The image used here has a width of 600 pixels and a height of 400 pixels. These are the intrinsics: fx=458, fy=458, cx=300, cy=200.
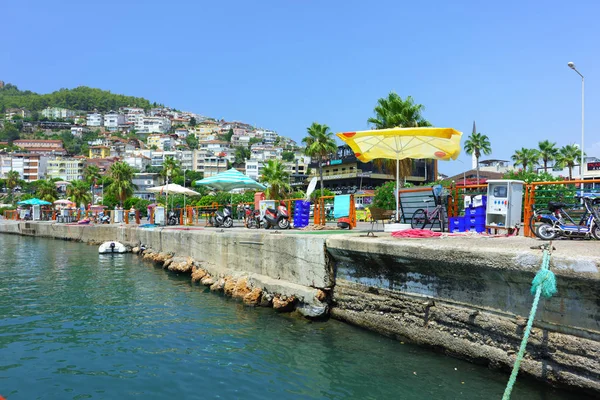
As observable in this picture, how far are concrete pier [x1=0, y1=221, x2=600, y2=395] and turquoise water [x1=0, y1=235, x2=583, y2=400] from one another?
0.94ft

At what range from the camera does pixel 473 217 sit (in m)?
11.0

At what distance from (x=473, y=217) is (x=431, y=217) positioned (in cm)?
104

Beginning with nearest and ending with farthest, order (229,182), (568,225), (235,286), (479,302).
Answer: (479,302) → (568,225) → (235,286) → (229,182)

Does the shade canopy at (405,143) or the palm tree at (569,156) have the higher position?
the palm tree at (569,156)

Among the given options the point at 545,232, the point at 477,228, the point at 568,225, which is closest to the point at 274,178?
the point at 477,228

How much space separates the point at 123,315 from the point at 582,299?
908 centimetres

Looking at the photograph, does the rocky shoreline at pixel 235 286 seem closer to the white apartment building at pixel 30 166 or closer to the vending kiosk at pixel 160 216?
the vending kiosk at pixel 160 216

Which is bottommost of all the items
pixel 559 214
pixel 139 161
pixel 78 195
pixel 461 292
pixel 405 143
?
pixel 461 292

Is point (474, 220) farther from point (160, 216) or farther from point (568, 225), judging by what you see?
point (160, 216)

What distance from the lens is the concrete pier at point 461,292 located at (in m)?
5.46

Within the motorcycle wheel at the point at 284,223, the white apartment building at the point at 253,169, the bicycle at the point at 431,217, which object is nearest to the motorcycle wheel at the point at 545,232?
the bicycle at the point at 431,217

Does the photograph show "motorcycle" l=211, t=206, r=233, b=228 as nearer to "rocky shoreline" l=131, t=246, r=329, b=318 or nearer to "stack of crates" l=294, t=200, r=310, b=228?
"rocky shoreline" l=131, t=246, r=329, b=318

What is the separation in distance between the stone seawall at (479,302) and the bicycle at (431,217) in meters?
3.64

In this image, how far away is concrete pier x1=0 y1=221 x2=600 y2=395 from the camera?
546 cm
